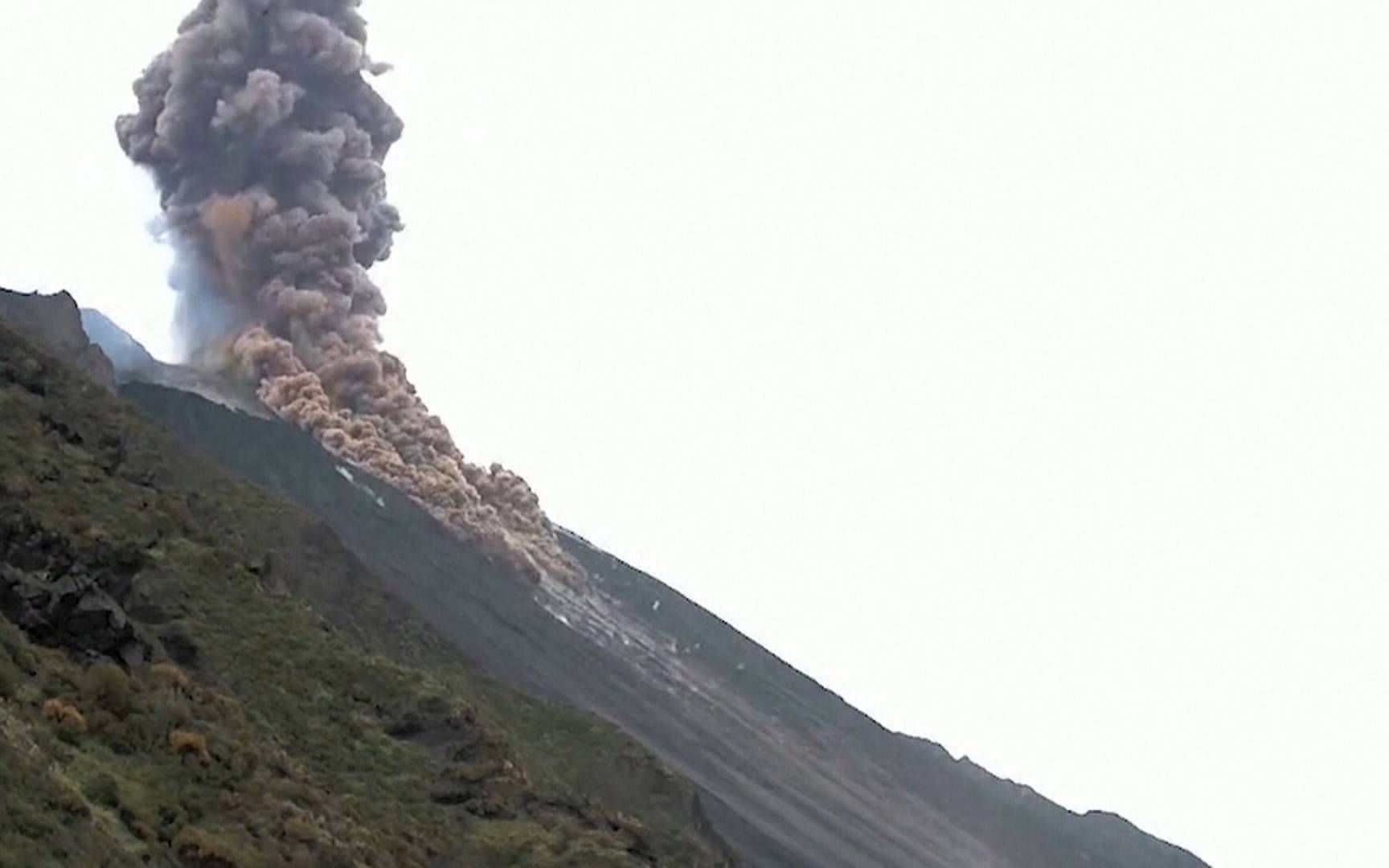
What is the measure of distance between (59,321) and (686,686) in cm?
2828

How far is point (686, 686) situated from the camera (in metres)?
73.1

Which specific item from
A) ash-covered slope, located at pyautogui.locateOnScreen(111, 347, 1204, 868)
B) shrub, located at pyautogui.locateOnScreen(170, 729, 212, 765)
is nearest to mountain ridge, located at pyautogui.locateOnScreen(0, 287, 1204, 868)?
ash-covered slope, located at pyautogui.locateOnScreen(111, 347, 1204, 868)

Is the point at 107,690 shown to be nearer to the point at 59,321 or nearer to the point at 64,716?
the point at 64,716

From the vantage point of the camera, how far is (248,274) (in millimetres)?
82438

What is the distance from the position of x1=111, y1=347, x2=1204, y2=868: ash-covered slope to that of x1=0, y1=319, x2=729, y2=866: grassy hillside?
15.9 metres

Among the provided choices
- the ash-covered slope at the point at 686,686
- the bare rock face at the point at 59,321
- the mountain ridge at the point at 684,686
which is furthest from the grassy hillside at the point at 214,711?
the bare rock face at the point at 59,321

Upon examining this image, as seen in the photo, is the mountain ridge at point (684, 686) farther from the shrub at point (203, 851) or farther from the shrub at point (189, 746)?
the shrub at point (203, 851)

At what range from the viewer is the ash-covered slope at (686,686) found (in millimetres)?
58781

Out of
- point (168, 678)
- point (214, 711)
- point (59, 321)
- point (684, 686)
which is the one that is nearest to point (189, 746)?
point (214, 711)

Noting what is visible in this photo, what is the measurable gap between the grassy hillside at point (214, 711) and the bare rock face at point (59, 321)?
21.6 m

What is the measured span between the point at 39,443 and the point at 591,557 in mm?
63049

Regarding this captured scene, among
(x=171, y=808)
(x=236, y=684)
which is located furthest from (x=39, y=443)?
(x=171, y=808)

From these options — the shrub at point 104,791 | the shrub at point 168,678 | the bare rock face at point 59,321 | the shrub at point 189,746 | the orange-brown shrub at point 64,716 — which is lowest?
the shrub at point 104,791

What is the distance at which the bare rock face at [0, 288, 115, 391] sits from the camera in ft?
192
